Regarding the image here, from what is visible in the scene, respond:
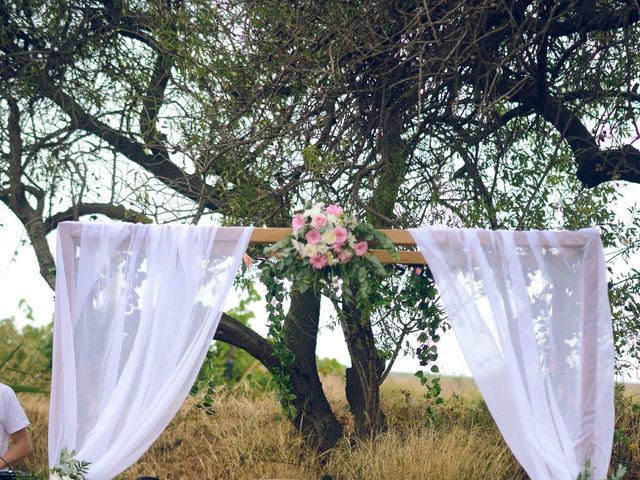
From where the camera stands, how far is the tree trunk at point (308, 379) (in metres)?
6.23

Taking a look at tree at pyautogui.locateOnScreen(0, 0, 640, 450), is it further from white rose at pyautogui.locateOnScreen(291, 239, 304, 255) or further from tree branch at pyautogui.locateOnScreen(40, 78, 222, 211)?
white rose at pyautogui.locateOnScreen(291, 239, 304, 255)

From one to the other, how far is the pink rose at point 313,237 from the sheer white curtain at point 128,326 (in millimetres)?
360

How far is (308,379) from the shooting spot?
6.29 m

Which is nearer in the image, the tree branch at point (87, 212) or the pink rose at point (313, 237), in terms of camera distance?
the pink rose at point (313, 237)

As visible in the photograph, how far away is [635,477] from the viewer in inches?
232

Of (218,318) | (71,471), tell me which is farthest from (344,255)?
(71,471)

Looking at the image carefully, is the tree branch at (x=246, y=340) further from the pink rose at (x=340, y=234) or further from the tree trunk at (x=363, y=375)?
the pink rose at (x=340, y=234)

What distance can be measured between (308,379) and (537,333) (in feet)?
7.60

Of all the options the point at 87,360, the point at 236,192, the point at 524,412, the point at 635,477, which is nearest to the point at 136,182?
the point at 236,192

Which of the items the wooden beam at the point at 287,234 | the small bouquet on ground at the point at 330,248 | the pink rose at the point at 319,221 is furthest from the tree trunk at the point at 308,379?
the pink rose at the point at 319,221

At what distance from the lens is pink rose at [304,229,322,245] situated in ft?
13.5

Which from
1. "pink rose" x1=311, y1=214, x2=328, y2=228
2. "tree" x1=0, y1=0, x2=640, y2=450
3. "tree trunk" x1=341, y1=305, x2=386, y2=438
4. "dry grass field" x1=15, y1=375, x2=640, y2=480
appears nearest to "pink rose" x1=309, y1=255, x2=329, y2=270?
"pink rose" x1=311, y1=214, x2=328, y2=228

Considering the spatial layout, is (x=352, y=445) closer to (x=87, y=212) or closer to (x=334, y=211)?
(x=334, y=211)

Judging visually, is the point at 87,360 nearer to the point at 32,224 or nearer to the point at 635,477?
the point at 32,224
